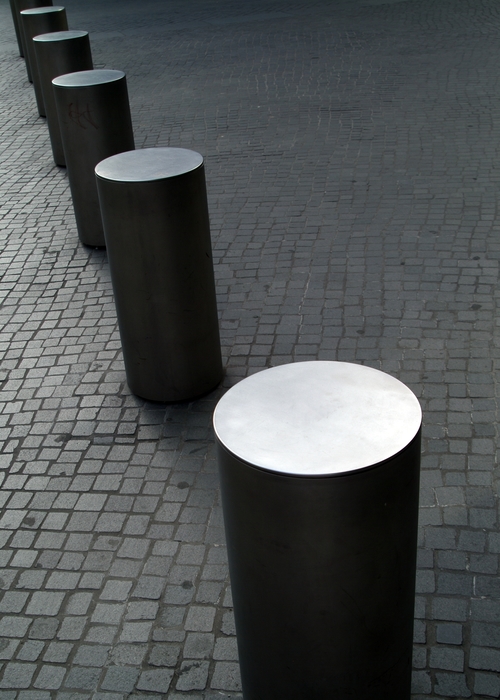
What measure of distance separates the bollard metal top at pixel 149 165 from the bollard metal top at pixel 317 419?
2.23 m

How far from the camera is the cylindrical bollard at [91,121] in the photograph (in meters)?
7.28

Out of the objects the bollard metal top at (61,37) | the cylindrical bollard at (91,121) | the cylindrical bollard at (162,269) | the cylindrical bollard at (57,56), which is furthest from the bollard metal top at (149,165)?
the bollard metal top at (61,37)

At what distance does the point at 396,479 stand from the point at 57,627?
201 cm

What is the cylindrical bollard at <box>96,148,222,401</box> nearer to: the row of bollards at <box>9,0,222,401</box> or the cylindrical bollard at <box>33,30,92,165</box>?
the row of bollards at <box>9,0,222,401</box>

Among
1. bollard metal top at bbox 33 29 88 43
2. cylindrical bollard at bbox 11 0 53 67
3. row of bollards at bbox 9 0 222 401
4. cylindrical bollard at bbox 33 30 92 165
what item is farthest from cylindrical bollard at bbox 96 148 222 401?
cylindrical bollard at bbox 11 0 53 67

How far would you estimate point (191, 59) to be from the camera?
51.1 ft

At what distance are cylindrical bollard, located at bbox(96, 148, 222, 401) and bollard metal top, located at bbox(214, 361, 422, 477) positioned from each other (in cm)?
209

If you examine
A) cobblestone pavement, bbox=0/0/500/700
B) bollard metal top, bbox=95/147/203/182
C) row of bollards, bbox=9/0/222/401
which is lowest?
cobblestone pavement, bbox=0/0/500/700

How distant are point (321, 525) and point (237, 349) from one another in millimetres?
3528

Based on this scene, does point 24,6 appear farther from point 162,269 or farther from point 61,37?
point 162,269

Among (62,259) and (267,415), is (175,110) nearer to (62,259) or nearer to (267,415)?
(62,259)

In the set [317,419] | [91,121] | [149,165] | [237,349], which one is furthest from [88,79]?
[317,419]

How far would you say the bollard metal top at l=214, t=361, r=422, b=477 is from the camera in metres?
2.42

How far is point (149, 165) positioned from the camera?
4977mm
